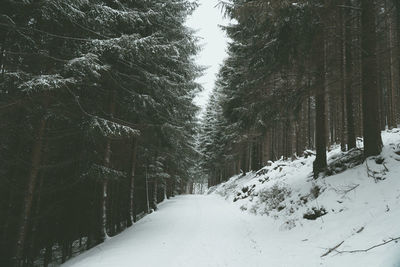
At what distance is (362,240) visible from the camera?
4.64 m

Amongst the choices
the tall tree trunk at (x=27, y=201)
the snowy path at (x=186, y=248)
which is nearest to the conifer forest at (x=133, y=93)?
the tall tree trunk at (x=27, y=201)

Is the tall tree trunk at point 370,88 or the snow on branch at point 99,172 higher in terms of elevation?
the tall tree trunk at point 370,88

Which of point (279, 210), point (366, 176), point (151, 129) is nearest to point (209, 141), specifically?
point (151, 129)

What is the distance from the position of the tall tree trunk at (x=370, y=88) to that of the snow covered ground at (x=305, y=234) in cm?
49

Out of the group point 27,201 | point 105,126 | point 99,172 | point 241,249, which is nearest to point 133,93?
point 105,126

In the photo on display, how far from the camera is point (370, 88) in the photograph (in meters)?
7.43

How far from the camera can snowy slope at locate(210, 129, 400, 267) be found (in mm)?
4422

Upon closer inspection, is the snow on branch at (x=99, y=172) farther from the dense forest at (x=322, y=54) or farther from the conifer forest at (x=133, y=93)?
the dense forest at (x=322, y=54)

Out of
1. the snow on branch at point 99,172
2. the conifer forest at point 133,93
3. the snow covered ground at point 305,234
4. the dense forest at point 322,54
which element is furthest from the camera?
the snow on branch at point 99,172

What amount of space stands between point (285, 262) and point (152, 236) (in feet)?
16.1

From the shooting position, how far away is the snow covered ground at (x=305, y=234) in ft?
15.4

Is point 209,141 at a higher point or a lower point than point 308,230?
higher

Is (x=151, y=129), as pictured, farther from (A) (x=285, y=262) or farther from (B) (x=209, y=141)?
(B) (x=209, y=141)

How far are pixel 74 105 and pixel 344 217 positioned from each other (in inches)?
365
